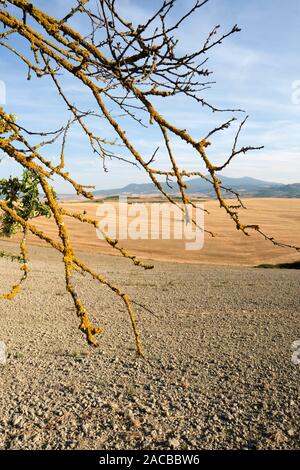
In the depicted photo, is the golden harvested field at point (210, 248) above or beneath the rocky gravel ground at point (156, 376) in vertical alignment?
beneath

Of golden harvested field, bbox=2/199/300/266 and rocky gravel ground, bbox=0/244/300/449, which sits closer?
rocky gravel ground, bbox=0/244/300/449

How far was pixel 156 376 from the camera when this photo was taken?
10.8 metres

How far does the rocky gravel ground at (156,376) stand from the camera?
8023mm

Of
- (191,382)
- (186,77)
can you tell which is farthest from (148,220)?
(186,77)

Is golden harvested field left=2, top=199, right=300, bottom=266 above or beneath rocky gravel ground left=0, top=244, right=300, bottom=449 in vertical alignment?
beneath

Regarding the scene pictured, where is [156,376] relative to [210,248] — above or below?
above

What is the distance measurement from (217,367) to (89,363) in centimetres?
367

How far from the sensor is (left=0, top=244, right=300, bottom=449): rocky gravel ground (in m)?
8.02

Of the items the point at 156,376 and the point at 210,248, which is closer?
the point at 156,376

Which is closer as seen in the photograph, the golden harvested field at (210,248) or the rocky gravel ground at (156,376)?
the rocky gravel ground at (156,376)
